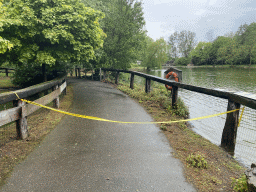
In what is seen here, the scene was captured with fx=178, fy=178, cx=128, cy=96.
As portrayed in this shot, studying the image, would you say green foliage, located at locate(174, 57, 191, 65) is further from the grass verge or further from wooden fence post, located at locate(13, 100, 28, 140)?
wooden fence post, located at locate(13, 100, 28, 140)

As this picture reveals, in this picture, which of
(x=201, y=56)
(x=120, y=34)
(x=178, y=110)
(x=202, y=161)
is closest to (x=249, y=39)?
(x=201, y=56)

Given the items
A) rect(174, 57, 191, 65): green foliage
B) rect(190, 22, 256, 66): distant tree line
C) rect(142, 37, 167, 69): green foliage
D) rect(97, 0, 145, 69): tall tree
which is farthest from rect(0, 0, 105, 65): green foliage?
rect(174, 57, 191, 65): green foliage

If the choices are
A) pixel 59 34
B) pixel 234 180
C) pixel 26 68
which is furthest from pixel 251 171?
pixel 26 68

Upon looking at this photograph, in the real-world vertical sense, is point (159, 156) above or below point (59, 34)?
below

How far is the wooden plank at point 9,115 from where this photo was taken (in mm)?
3512

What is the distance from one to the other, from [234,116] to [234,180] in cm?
167

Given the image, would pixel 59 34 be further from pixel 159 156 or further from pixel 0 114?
pixel 159 156

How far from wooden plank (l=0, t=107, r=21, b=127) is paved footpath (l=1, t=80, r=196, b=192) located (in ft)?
2.74

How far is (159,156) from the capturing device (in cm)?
371

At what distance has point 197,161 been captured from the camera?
3.41 metres

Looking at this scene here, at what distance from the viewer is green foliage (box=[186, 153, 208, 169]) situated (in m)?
3.29

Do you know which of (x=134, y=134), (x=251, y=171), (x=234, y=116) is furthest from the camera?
(x=134, y=134)

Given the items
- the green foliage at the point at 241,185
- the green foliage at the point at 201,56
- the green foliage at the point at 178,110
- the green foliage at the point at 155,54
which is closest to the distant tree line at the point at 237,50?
the green foliage at the point at 201,56

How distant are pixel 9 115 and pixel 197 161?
388 cm
